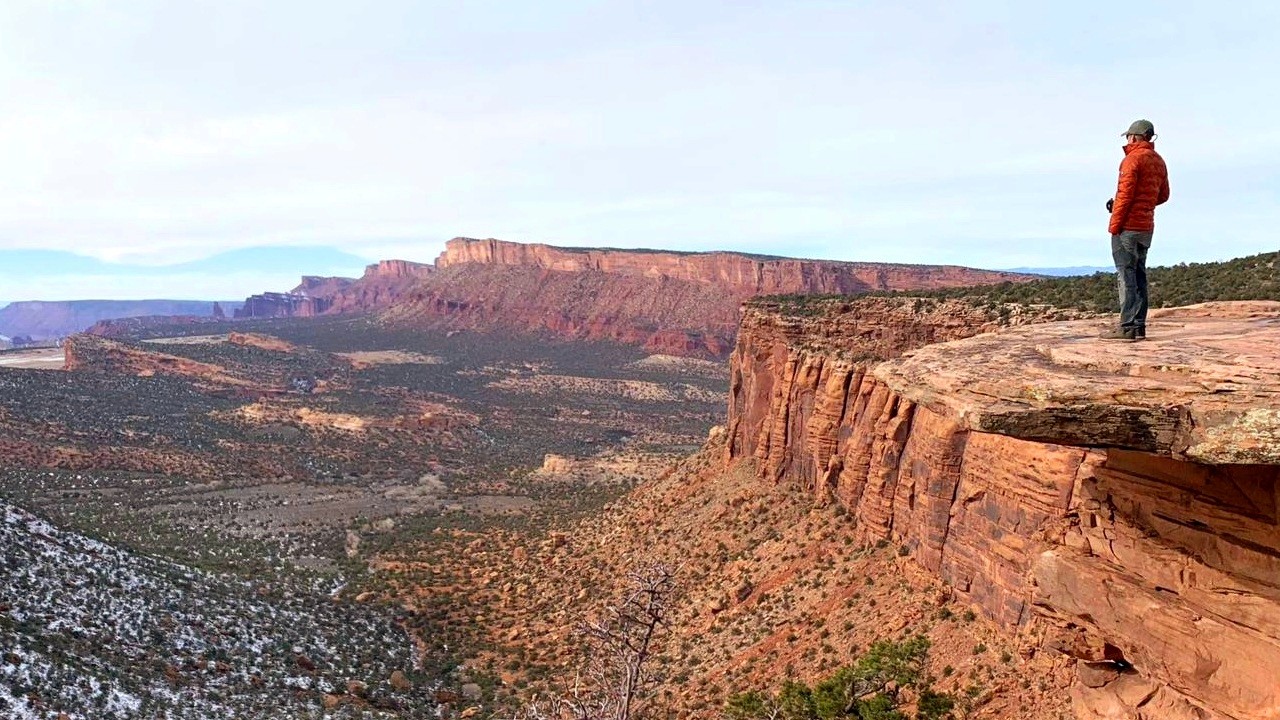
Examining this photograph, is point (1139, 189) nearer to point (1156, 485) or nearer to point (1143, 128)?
point (1143, 128)

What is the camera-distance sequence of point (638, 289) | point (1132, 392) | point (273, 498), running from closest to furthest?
1. point (1132, 392)
2. point (273, 498)
3. point (638, 289)

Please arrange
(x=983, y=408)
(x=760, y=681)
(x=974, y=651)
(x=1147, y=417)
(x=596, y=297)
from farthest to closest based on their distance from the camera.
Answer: (x=596, y=297) < (x=760, y=681) < (x=974, y=651) < (x=983, y=408) < (x=1147, y=417)

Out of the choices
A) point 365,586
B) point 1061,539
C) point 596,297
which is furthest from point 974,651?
point 596,297

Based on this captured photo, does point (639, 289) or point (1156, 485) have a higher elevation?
point (639, 289)

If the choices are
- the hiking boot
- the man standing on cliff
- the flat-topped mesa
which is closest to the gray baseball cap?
the man standing on cliff

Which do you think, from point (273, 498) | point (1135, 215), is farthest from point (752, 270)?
point (1135, 215)

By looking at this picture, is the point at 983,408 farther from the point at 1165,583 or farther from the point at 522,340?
the point at 522,340
